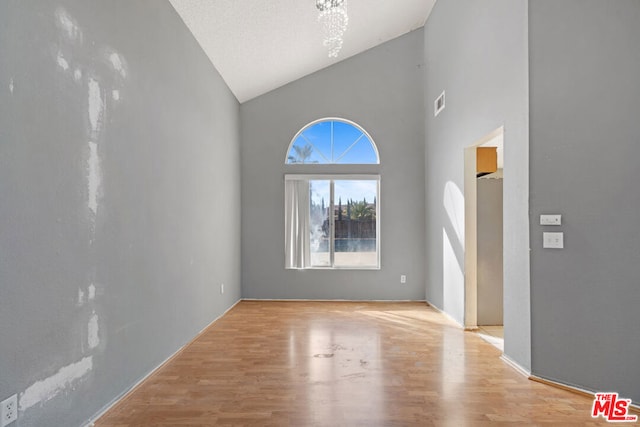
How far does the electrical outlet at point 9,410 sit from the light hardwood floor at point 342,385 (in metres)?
0.68

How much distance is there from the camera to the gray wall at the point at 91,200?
5.47ft

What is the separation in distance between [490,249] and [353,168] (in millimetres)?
2512

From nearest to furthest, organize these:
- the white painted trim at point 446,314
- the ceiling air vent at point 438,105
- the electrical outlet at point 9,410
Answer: the electrical outlet at point 9,410 < the white painted trim at point 446,314 < the ceiling air vent at point 438,105

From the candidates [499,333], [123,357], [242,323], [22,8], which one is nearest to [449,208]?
[499,333]

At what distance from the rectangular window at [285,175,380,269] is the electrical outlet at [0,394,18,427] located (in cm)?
450

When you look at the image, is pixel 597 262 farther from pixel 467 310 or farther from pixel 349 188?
pixel 349 188

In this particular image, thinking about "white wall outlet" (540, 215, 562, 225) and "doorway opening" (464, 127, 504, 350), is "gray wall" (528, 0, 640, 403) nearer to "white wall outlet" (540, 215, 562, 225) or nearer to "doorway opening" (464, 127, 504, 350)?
"white wall outlet" (540, 215, 562, 225)

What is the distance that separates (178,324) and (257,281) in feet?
8.35

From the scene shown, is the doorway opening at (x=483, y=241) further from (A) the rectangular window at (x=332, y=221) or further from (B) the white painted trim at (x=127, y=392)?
(B) the white painted trim at (x=127, y=392)

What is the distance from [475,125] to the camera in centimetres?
395

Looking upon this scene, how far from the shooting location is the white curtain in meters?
6.06

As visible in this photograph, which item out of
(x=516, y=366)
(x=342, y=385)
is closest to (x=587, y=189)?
(x=516, y=366)

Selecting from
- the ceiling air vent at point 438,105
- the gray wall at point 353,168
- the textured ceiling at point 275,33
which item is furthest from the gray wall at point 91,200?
the ceiling air vent at point 438,105

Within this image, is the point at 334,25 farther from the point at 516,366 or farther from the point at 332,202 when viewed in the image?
the point at 516,366
